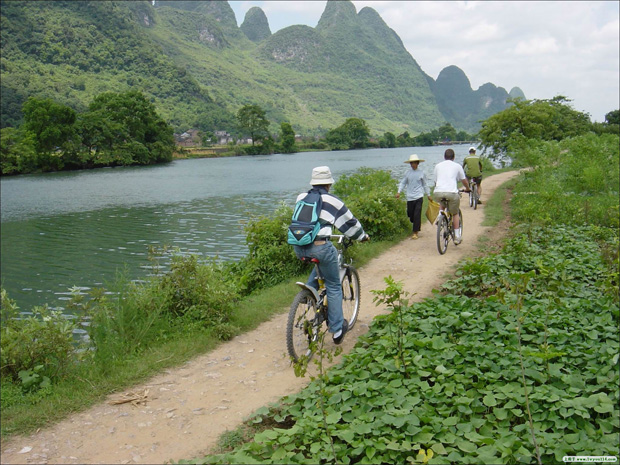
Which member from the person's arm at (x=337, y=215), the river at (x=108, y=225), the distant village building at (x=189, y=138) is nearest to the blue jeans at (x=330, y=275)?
the person's arm at (x=337, y=215)

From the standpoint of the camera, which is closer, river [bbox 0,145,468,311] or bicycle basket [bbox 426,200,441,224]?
bicycle basket [bbox 426,200,441,224]

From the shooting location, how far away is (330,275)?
5.49 m

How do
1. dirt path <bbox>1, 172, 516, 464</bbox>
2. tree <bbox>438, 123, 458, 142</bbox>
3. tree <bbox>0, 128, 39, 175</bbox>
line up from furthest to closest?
tree <bbox>438, 123, 458, 142</bbox>, tree <bbox>0, 128, 39, 175</bbox>, dirt path <bbox>1, 172, 516, 464</bbox>

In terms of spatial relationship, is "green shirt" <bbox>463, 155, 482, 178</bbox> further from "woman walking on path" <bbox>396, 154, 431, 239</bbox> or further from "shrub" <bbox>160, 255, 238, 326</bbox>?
"shrub" <bbox>160, 255, 238, 326</bbox>

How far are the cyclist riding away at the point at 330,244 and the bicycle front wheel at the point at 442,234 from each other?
453cm

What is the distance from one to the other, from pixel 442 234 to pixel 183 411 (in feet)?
22.6

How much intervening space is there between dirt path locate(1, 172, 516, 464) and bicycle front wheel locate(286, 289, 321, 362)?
0.88 feet

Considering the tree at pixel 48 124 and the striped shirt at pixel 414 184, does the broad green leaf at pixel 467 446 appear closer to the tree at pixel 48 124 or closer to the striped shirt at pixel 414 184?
the striped shirt at pixel 414 184

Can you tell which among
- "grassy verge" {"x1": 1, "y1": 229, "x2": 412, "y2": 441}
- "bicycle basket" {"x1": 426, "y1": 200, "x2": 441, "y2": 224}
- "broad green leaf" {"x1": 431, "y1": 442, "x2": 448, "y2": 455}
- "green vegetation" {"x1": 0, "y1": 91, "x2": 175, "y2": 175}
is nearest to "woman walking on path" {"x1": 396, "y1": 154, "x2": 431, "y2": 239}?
"bicycle basket" {"x1": 426, "y1": 200, "x2": 441, "y2": 224}

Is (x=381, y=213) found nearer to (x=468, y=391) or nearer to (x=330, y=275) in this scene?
(x=330, y=275)

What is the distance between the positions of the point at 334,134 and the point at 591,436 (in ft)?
386

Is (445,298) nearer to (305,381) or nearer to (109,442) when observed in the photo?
(305,381)

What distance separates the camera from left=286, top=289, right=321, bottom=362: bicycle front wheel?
5152 mm

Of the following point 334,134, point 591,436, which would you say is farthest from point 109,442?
point 334,134
